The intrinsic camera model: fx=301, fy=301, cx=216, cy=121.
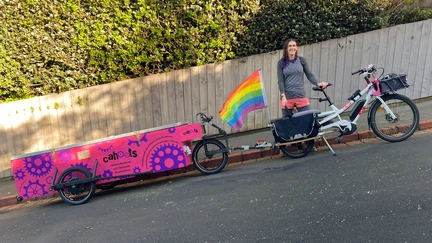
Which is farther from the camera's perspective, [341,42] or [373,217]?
[341,42]

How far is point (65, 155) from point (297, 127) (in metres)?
3.66

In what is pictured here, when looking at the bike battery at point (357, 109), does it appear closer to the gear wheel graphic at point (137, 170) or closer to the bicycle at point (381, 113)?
the bicycle at point (381, 113)

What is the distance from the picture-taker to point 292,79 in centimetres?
494

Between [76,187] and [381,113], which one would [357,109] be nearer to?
[381,113]

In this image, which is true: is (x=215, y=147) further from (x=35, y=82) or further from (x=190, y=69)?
(x=35, y=82)

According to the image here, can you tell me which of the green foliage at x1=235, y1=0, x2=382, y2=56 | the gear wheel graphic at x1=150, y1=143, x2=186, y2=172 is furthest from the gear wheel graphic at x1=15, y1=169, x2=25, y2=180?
the green foliage at x1=235, y1=0, x2=382, y2=56

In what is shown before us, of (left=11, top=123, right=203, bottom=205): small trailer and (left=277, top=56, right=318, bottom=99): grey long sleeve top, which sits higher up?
(left=277, top=56, right=318, bottom=99): grey long sleeve top

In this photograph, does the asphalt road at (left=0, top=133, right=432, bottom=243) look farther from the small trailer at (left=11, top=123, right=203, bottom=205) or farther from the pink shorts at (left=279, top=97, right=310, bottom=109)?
the pink shorts at (left=279, top=97, right=310, bottom=109)

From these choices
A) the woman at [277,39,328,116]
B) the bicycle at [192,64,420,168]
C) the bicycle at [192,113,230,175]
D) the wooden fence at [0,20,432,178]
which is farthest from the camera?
the wooden fence at [0,20,432,178]

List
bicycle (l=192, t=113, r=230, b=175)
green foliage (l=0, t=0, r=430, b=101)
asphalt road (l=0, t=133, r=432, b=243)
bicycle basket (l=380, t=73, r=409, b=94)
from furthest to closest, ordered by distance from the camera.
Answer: green foliage (l=0, t=0, r=430, b=101)
bicycle (l=192, t=113, r=230, b=175)
bicycle basket (l=380, t=73, r=409, b=94)
asphalt road (l=0, t=133, r=432, b=243)

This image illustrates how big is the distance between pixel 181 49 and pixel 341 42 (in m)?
3.44

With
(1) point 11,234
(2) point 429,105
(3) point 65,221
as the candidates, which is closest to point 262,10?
(2) point 429,105

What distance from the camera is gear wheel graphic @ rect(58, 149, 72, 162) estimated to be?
4.63 m

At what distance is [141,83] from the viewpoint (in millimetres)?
6289
